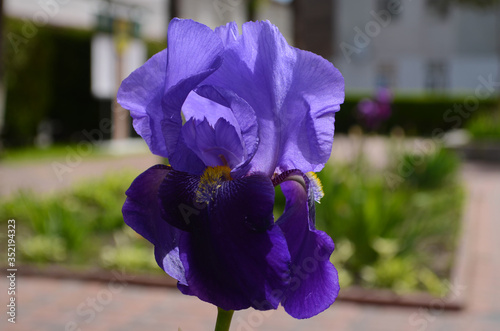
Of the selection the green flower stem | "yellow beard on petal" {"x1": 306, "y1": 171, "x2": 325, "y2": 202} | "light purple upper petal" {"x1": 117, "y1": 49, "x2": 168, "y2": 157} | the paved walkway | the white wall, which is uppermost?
"light purple upper petal" {"x1": 117, "y1": 49, "x2": 168, "y2": 157}

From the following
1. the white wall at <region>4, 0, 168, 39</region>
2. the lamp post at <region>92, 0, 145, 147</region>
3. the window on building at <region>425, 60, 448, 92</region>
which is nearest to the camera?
the white wall at <region>4, 0, 168, 39</region>

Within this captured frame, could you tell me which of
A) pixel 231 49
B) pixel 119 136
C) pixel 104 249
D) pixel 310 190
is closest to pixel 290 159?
pixel 310 190

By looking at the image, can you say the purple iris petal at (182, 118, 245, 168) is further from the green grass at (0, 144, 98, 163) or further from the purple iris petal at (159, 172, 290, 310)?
the green grass at (0, 144, 98, 163)

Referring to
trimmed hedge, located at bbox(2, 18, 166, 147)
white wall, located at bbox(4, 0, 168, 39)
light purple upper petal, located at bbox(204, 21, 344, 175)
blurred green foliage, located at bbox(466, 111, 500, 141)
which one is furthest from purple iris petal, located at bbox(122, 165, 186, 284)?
blurred green foliage, located at bbox(466, 111, 500, 141)

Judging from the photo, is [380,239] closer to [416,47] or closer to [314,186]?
[314,186]

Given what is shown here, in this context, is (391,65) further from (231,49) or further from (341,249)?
(231,49)

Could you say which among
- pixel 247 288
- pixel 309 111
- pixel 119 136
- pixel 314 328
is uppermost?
pixel 309 111
